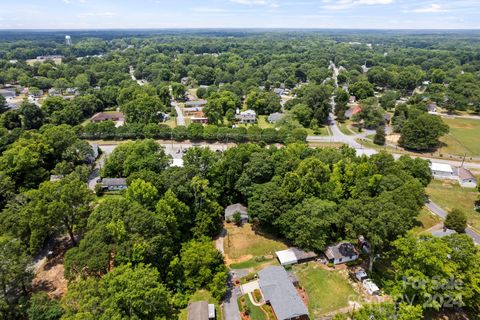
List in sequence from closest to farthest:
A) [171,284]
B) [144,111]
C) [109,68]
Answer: [171,284]
[144,111]
[109,68]

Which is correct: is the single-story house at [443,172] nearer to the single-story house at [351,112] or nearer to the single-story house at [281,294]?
the single-story house at [351,112]

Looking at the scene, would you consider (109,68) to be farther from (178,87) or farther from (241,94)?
(241,94)

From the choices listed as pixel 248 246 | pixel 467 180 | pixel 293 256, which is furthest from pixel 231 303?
pixel 467 180

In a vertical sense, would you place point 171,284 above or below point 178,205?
below

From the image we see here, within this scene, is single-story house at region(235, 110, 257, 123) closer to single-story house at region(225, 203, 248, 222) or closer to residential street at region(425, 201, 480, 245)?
single-story house at region(225, 203, 248, 222)

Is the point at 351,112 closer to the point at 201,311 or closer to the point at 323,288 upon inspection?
the point at 323,288

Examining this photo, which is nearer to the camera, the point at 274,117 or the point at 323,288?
the point at 323,288

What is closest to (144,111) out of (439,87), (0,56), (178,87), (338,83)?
(178,87)
